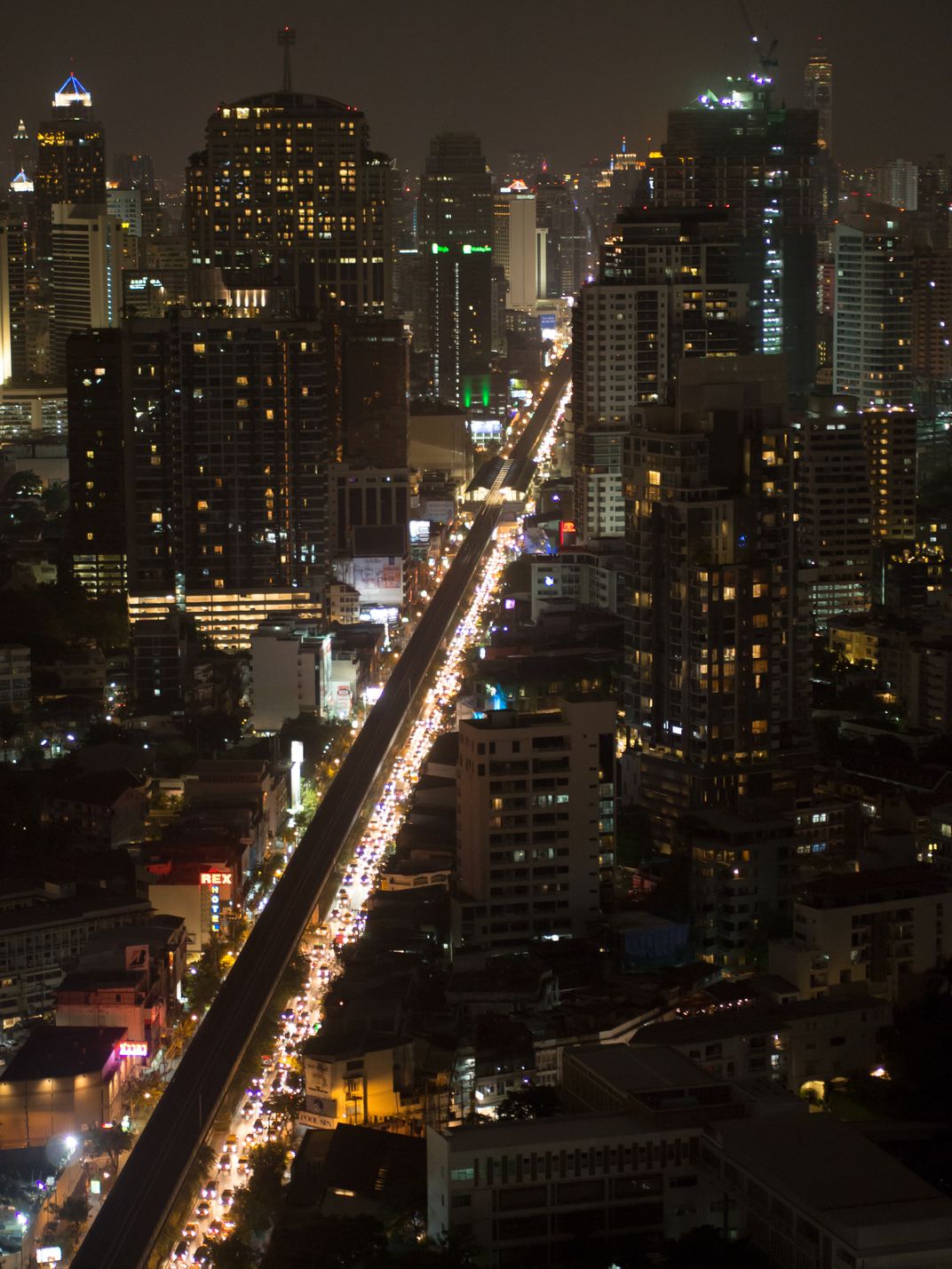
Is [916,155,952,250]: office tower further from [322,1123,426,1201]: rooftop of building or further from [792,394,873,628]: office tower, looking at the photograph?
[322,1123,426,1201]: rooftop of building

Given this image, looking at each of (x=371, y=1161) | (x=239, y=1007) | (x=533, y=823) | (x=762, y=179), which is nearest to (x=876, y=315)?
(x=762, y=179)

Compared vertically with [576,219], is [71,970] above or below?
below

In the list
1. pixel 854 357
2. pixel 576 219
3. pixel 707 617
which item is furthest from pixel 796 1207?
pixel 576 219

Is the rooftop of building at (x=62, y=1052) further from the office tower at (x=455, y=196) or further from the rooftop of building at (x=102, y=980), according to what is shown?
the office tower at (x=455, y=196)

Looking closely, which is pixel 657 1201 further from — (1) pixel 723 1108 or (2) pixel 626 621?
(2) pixel 626 621

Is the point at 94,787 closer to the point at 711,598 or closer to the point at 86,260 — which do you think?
the point at 711,598

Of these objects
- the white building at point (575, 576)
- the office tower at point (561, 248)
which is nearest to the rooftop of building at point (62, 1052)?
the white building at point (575, 576)

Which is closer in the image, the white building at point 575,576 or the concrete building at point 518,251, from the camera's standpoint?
the white building at point 575,576
